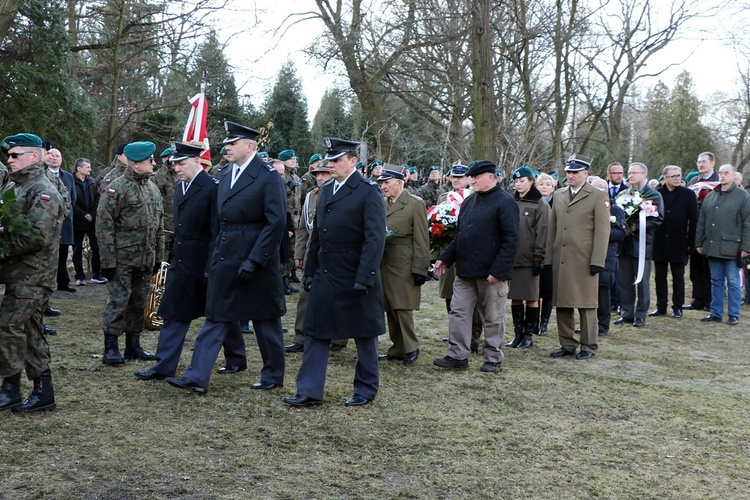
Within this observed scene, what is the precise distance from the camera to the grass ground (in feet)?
14.5

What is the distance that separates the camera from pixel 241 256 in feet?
19.9

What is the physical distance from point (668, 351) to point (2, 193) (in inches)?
295

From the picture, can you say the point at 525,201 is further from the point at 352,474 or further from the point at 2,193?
the point at 2,193

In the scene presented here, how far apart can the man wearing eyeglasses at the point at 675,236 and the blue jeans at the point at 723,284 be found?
18.0 inches

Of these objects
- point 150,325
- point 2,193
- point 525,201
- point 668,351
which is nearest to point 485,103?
point 525,201

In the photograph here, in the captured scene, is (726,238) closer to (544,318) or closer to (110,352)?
(544,318)

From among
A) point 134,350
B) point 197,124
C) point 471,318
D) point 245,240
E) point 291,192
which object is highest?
point 197,124

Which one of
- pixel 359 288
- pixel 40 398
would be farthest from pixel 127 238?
pixel 359 288

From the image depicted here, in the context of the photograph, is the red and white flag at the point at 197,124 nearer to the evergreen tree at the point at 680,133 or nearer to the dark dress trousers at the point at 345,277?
the dark dress trousers at the point at 345,277

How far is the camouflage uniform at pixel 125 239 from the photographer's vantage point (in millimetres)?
6812

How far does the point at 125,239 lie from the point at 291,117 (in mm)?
24033

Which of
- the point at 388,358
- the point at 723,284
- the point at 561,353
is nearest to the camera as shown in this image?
the point at 388,358

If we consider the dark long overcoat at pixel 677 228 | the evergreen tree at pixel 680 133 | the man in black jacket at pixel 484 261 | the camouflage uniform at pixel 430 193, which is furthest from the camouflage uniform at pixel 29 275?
the evergreen tree at pixel 680 133

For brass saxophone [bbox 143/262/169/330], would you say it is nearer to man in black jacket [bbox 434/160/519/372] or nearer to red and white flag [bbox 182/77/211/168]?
red and white flag [bbox 182/77/211/168]
